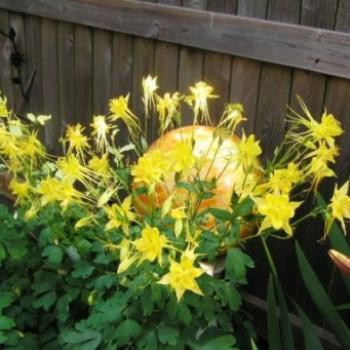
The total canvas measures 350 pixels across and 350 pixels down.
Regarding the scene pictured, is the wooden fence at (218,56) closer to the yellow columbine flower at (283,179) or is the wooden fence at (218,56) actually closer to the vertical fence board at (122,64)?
the vertical fence board at (122,64)

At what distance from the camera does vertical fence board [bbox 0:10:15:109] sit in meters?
3.86

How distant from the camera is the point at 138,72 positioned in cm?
309

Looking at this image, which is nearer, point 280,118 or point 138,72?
point 280,118

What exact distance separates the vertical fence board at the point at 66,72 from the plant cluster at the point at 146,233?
1389 millimetres

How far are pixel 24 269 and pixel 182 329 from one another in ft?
2.35

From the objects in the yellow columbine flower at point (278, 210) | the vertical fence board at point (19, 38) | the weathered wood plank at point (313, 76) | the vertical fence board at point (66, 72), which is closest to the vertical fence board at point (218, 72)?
the weathered wood plank at point (313, 76)

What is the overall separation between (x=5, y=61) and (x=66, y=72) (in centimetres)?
67

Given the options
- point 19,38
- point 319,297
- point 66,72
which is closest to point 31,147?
point 319,297

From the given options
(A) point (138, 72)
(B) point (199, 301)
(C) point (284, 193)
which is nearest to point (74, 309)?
(B) point (199, 301)

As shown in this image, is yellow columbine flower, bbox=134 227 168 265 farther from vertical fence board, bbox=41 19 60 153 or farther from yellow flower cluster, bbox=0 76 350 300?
vertical fence board, bbox=41 19 60 153

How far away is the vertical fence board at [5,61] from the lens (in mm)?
3859

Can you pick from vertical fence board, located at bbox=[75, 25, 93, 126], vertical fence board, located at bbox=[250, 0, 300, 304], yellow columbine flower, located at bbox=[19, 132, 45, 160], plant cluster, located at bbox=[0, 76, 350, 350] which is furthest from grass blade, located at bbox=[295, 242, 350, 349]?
vertical fence board, located at bbox=[75, 25, 93, 126]

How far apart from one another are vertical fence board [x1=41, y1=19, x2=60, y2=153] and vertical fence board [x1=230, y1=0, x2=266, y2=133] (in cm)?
137

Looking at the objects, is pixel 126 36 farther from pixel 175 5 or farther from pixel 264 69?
pixel 264 69
